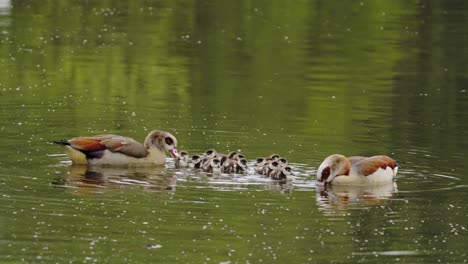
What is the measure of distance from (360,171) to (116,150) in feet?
10.2

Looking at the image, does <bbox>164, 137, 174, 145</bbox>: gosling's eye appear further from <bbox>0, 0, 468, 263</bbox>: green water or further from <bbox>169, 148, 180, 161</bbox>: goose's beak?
<bbox>0, 0, 468, 263</bbox>: green water

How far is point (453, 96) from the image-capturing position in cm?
2416

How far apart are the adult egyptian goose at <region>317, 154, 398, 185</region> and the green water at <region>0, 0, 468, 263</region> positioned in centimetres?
18

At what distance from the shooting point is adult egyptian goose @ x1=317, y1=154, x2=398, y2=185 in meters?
16.0

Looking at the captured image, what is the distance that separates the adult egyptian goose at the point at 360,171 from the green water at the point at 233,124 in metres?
0.18

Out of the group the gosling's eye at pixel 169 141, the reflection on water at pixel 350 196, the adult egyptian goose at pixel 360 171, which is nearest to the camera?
the reflection on water at pixel 350 196

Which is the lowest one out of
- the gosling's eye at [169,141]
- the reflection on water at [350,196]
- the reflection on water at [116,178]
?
the reflection on water at [350,196]

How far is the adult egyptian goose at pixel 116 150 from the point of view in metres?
17.1

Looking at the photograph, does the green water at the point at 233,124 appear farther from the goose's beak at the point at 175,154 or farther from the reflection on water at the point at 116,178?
the goose's beak at the point at 175,154

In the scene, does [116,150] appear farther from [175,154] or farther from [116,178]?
[116,178]

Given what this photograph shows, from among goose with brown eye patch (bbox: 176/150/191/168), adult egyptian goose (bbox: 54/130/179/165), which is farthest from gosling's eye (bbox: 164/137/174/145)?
goose with brown eye patch (bbox: 176/150/191/168)

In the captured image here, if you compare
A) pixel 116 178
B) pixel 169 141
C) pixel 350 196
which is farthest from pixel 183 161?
pixel 350 196

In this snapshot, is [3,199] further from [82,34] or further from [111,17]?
[111,17]

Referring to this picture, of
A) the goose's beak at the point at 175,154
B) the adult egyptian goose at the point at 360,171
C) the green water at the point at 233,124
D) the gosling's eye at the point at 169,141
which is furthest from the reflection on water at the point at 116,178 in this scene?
the adult egyptian goose at the point at 360,171
